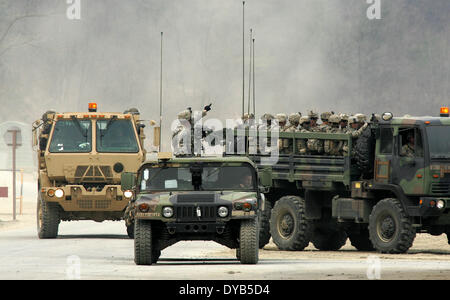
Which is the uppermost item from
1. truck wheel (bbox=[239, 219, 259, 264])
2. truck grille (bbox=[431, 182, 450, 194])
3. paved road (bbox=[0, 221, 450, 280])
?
truck grille (bbox=[431, 182, 450, 194])

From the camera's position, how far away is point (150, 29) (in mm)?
104188

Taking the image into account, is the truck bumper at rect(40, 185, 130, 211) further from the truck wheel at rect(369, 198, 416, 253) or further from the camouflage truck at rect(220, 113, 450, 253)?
the truck wheel at rect(369, 198, 416, 253)

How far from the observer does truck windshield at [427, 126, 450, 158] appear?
21.8 metres

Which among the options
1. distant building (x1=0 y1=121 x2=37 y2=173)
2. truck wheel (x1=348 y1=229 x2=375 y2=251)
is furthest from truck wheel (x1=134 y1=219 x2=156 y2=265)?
distant building (x1=0 y1=121 x2=37 y2=173)

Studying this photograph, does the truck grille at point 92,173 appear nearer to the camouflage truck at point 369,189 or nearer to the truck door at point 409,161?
the camouflage truck at point 369,189

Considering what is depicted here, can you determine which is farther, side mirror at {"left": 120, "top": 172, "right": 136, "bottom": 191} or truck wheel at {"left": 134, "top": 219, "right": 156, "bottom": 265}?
side mirror at {"left": 120, "top": 172, "right": 136, "bottom": 191}

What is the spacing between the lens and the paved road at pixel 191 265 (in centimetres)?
1510

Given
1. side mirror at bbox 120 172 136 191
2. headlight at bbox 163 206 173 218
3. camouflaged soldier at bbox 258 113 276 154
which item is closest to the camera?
headlight at bbox 163 206 173 218

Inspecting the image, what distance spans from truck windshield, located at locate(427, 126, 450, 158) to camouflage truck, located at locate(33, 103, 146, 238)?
7.83 meters

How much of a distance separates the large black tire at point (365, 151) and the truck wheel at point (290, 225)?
2.01 m

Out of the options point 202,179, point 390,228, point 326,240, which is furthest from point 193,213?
point 326,240

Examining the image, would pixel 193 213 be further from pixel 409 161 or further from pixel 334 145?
pixel 334 145
